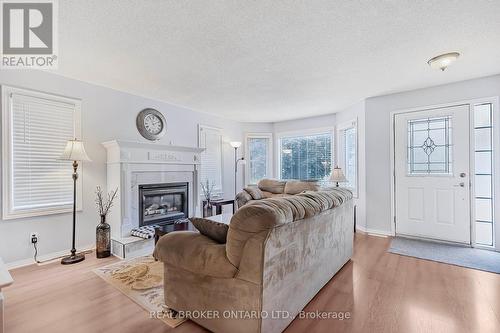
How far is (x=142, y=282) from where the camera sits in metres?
2.41

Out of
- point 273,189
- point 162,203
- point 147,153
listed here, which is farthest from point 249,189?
point 147,153

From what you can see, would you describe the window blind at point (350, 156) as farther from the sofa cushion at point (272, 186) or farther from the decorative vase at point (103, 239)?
the decorative vase at point (103, 239)

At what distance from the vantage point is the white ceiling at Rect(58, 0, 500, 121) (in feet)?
6.23

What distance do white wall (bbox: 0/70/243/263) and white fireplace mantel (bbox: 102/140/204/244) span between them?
0.72 feet

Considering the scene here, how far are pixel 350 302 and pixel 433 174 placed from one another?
2.86 meters

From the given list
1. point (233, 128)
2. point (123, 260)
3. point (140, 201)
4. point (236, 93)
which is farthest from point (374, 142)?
point (123, 260)

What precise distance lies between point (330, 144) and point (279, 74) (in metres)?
2.91

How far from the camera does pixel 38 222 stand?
2.97 m

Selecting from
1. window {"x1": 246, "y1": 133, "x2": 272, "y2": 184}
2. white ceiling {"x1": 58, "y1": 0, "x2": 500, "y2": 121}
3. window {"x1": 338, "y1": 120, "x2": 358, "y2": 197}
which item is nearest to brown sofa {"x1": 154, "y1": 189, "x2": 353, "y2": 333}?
white ceiling {"x1": 58, "y1": 0, "x2": 500, "y2": 121}

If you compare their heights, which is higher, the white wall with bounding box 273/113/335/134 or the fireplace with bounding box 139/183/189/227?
the white wall with bounding box 273/113/335/134

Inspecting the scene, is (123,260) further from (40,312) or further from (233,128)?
(233,128)

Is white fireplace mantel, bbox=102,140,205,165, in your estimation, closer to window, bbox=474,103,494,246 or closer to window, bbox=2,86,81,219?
window, bbox=2,86,81,219

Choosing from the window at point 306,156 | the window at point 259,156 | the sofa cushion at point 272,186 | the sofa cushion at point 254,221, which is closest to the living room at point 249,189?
the sofa cushion at point 254,221

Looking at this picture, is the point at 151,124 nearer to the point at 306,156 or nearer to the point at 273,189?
the point at 273,189
